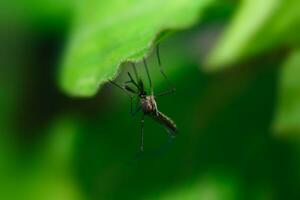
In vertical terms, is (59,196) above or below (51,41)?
below

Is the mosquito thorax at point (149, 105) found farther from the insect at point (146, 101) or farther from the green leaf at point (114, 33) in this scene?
the green leaf at point (114, 33)

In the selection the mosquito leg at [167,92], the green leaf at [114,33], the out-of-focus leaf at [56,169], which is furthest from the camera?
the out-of-focus leaf at [56,169]

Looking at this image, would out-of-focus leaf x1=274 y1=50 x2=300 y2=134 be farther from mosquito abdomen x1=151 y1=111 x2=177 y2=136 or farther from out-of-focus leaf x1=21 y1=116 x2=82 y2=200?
out-of-focus leaf x1=21 y1=116 x2=82 y2=200

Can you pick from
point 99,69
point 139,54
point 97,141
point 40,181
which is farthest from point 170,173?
point 139,54

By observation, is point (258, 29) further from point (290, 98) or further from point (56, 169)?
point (56, 169)

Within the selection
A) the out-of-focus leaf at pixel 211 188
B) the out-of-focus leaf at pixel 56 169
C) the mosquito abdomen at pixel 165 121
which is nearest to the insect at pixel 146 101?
the mosquito abdomen at pixel 165 121

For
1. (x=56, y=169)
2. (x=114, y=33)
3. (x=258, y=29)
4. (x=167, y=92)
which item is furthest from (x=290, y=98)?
(x=56, y=169)

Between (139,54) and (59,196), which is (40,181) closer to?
(59,196)
